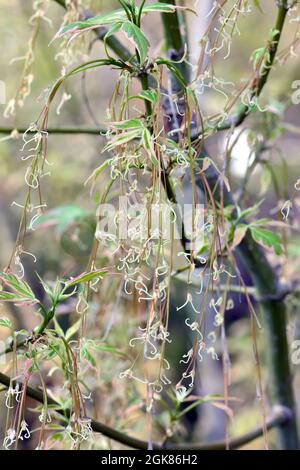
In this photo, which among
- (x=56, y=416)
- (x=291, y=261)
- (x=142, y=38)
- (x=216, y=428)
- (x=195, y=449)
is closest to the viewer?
(x=142, y=38)

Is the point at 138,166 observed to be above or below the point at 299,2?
below

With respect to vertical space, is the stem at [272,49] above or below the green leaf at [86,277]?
above

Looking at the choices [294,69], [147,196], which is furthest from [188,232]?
[294,69]

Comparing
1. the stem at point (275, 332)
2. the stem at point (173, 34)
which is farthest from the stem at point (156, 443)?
the stem at point (173, 34)

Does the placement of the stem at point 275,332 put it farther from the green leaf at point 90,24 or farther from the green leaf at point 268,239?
the green leaf at point 90,24

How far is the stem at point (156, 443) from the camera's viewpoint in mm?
498

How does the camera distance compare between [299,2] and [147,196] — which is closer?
[147,196]

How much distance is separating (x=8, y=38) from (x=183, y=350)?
1387mm

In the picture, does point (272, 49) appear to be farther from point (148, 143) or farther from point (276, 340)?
point (276, 340)

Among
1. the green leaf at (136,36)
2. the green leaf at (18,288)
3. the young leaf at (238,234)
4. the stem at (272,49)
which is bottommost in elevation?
the green leaf at (18,288)

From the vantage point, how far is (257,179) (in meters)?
2.20

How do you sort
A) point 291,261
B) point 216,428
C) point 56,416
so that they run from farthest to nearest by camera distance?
point 216,428 < point 291,261 < point 56,416
